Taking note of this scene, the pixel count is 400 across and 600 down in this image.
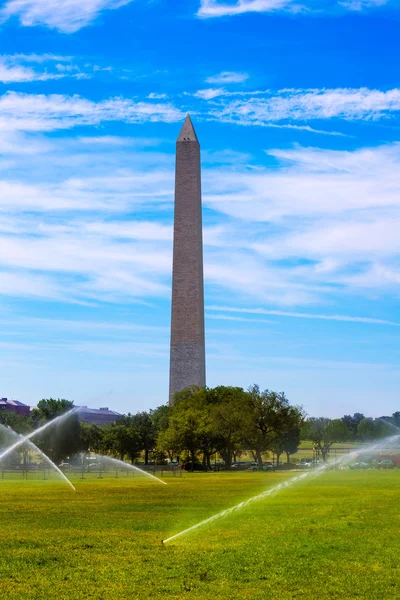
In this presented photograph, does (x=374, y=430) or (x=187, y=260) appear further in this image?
(x=374, y=430)

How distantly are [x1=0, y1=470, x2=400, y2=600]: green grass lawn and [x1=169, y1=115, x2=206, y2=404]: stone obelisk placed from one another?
239 ft

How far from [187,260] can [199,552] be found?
87.1 metres

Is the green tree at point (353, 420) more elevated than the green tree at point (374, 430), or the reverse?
the green tree at point (353, 420)

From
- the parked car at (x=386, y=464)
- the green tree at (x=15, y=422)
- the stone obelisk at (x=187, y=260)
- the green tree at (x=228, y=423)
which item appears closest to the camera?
the green tree at (x=228, y=423)

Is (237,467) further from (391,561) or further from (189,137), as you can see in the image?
(391,561)

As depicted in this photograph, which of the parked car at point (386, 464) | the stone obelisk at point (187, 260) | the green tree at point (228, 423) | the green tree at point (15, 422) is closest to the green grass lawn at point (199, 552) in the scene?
the green tree at point (228, 423)

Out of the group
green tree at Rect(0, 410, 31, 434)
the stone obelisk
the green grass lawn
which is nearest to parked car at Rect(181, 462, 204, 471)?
the stone obelisk

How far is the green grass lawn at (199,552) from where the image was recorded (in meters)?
14.8

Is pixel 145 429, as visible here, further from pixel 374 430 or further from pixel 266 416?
pixel 374 430

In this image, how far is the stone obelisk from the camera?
343ft

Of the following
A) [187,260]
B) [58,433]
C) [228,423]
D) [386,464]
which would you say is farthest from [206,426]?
[187,260]

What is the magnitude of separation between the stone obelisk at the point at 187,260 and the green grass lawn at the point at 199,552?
72944 mm

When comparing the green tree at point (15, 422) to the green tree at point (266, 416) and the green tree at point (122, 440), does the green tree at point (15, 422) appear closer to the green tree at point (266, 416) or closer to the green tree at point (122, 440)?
the green tree at point (122, 440)

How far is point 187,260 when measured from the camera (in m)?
105
